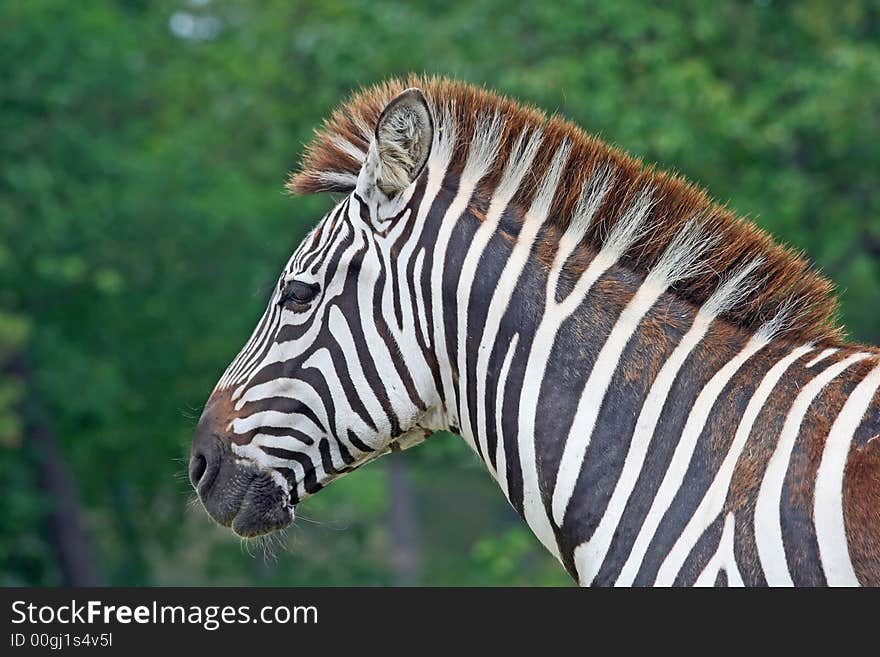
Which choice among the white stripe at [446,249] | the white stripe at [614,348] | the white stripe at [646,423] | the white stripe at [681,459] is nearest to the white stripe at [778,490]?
the white stripe at [681,459]

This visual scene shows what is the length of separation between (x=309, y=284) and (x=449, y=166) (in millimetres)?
554

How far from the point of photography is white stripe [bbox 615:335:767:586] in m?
2.88

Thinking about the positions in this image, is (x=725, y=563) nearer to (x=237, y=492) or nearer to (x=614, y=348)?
(x=614, y=348)

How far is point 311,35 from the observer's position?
14562mm

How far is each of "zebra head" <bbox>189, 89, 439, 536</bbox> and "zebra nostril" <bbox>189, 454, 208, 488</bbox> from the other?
4cm

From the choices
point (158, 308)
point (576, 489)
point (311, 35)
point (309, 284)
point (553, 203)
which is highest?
point (311, 35)

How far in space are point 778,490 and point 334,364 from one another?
133 centimetres

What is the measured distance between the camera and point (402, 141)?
3268mm

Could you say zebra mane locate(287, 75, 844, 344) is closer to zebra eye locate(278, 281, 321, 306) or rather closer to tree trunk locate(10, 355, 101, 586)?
zebra eye locate(278, 281, 321, 306)

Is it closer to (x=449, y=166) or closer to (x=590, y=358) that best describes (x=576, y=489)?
(x=590, y=358)

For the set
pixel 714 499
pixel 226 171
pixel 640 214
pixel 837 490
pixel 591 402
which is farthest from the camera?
pixel 226 171

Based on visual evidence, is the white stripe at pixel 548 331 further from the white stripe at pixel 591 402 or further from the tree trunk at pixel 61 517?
the tree trunk at pixel 61 517

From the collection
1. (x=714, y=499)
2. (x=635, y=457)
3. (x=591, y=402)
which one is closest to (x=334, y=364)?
(x=591, y=402)
